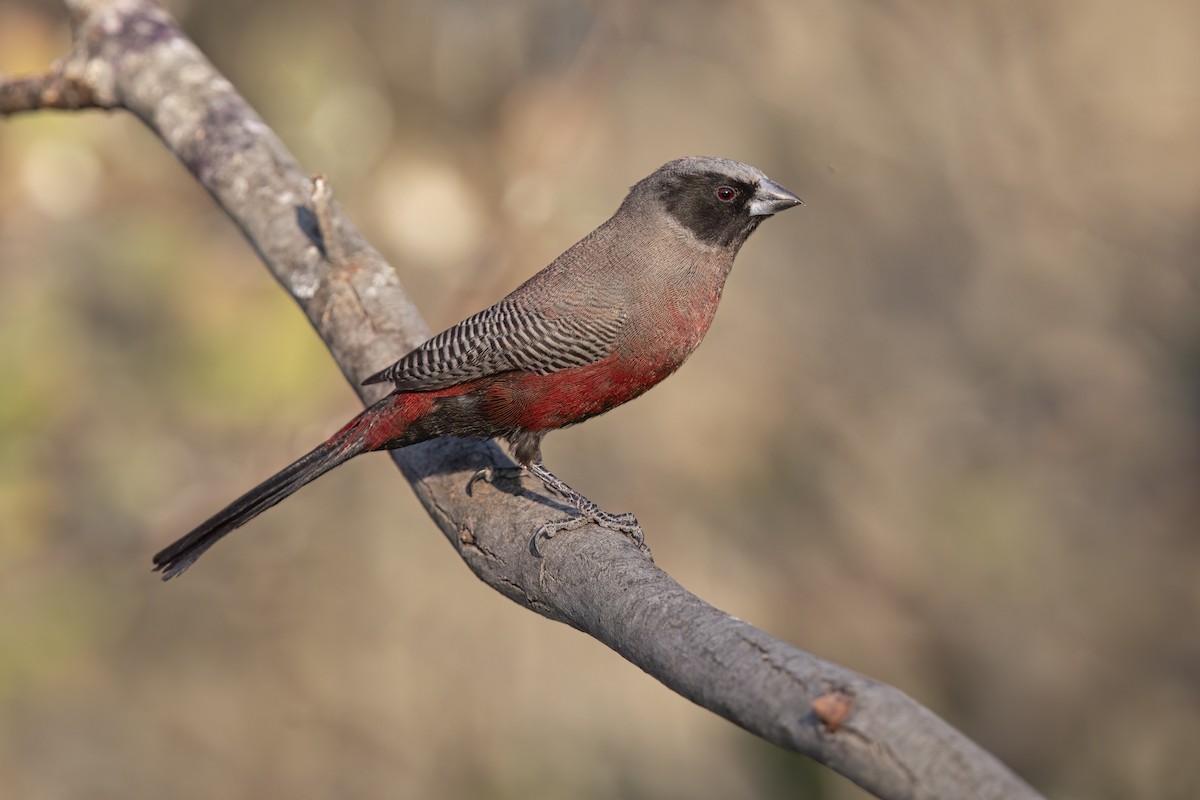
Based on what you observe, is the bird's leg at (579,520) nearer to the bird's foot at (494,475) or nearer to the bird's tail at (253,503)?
the bird's foot at (494,475)

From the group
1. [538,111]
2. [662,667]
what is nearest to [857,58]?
[538,111]

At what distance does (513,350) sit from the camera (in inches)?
154

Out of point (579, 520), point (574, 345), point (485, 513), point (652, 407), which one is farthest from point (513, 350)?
point (652, 407)

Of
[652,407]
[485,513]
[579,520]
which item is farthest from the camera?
[652,407]

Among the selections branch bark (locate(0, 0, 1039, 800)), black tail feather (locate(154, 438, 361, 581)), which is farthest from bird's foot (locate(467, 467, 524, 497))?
black tail feather (locate(154, 438, 361, 581))

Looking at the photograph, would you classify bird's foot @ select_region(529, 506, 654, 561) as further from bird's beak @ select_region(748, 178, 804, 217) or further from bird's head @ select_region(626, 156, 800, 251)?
bird's beak @ select_region(748, 178, 804, 217)

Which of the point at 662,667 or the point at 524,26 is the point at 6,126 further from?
the point at 662,667

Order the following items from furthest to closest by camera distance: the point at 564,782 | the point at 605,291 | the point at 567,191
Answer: the point at 567,191
the point at 564,782
the point at 605,291

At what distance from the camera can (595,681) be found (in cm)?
673

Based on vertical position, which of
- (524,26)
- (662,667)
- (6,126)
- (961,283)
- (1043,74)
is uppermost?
(6,126)

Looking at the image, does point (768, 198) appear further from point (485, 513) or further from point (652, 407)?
point (652, 407)

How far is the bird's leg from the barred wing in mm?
346

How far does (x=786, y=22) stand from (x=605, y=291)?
15.4 ft

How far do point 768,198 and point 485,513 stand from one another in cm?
132
